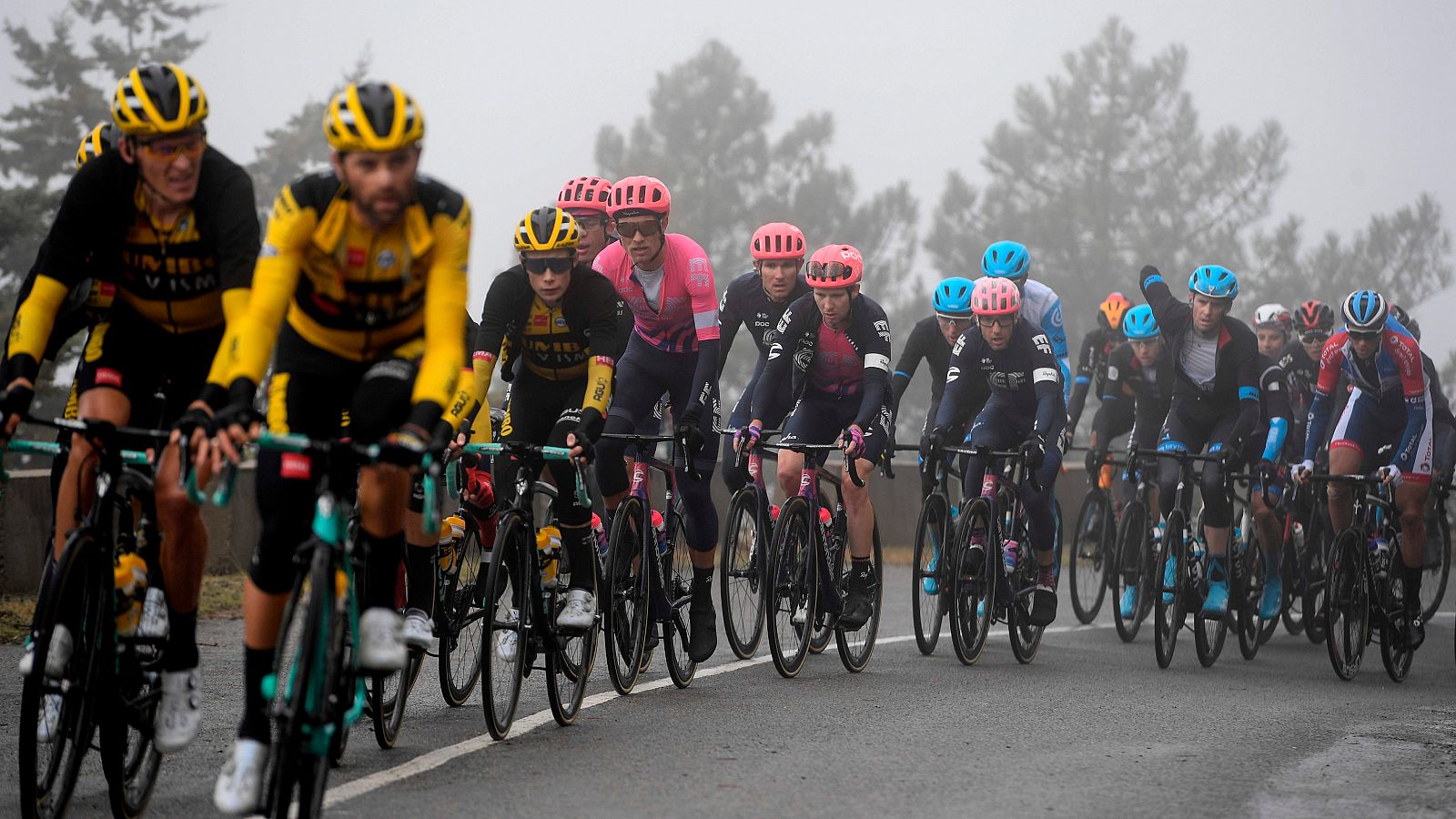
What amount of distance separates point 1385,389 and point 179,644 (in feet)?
30.5

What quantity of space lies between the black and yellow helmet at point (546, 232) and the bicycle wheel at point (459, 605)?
4.23ft

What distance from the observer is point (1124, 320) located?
13.7 meters

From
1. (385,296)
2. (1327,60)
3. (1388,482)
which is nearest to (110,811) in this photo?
(385,296)

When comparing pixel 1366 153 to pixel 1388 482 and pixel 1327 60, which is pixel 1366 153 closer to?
pixel 1327 60

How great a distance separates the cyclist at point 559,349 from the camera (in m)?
7.57

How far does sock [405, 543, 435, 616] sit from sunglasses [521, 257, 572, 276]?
141 cm

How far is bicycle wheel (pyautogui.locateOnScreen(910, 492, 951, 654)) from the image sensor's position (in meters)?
10.2

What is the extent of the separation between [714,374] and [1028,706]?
238 centimetres

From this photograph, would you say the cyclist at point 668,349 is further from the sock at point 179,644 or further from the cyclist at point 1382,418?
the cyclist at point 1382,418

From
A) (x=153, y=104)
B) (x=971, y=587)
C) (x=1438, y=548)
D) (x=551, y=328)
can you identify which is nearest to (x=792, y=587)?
(x=971, y=587)

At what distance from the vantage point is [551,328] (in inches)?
314

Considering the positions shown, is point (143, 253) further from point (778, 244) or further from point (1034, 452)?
point (1034, 452)

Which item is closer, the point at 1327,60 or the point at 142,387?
the point at 142,387

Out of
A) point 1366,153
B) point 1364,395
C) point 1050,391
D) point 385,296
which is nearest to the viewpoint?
point 385,296
